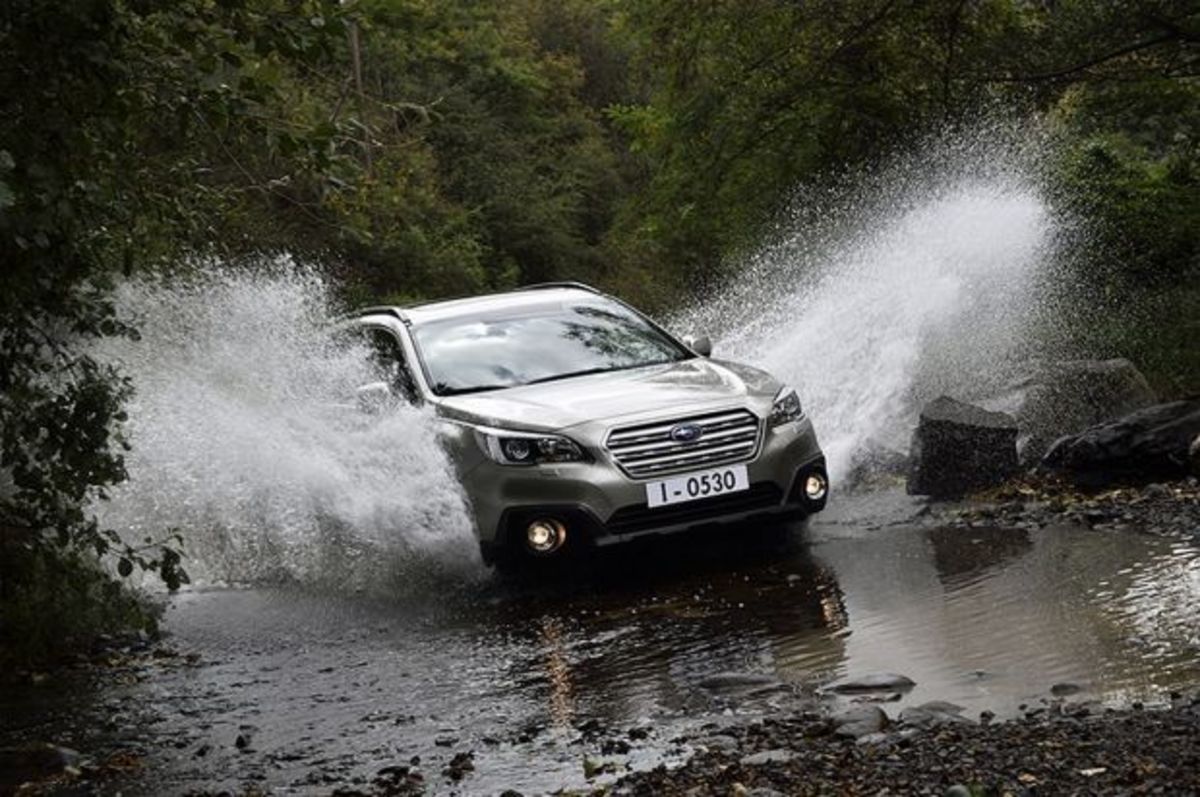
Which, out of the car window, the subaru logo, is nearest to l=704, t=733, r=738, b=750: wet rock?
the subaru logo

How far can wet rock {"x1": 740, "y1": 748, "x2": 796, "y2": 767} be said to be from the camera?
20.1 feet

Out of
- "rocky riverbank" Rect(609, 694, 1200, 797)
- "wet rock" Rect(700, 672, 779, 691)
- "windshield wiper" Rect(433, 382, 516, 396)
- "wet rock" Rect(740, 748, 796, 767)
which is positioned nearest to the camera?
"rocky riverbank" Rect(609, 694, 1200, 797)

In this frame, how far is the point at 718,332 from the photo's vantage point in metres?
19.0

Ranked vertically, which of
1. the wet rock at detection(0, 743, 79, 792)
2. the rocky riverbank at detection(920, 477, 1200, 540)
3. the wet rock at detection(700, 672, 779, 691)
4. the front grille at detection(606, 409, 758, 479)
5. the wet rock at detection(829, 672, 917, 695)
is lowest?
the wet rock at detection(829, 672, 917, 695)

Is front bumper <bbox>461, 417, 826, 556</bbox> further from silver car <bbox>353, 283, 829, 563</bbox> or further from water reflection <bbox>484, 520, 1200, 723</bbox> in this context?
water reflection <bbox>484, 520, 1200, 723</bbox>

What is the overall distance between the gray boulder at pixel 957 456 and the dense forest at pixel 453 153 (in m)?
4.01

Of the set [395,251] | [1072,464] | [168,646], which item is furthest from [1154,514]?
[395,251]

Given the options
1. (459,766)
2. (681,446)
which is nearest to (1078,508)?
(681,446)

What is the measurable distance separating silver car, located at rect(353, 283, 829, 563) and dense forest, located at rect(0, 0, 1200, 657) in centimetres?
131

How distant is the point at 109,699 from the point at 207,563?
304 centimetres

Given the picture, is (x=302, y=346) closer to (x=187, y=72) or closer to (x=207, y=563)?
(x=207, y=563)

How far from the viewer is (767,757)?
6203 millimetres

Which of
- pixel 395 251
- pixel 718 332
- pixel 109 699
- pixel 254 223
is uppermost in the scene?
pixel 395 251

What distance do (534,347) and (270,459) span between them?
73.4 inches
